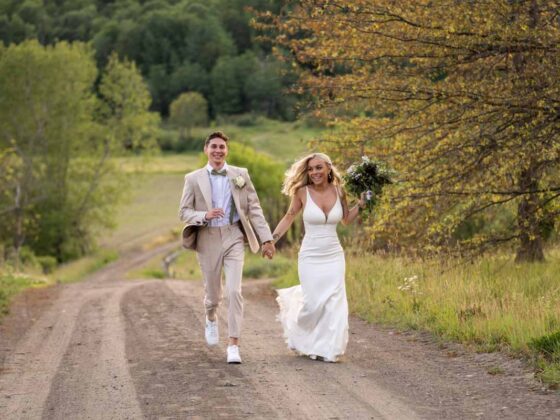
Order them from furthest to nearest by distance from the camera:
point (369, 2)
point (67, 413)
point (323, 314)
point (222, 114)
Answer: point (222, 114) < point (369, 2) < point (323, 314) < point (67, 413)

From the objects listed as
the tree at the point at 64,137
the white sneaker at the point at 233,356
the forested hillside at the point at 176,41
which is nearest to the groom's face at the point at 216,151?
the white sneaker at the point at 233,356

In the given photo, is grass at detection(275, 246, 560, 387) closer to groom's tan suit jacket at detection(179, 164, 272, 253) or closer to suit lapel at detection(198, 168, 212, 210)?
groom's tan suit jacket at detection(179, 164, 272, 253)

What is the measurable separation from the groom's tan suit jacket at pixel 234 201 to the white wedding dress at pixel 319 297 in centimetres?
55

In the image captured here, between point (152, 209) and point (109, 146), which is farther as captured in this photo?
point (152, 209)

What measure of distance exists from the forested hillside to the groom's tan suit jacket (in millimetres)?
124041

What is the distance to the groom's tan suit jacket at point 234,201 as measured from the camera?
1063 cm

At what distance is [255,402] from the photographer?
8.09 m

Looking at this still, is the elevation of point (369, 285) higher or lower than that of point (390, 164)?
lower

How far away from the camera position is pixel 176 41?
161625 mm

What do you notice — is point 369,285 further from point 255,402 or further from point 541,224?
point 255,402

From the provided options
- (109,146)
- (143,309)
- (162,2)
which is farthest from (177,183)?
(162,2)

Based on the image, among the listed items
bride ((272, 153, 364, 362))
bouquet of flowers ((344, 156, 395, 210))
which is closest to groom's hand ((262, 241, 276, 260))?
bride ((272, 153, 364, 362))

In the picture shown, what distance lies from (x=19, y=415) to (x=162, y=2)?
17349 centimetres

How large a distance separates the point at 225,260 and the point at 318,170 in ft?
4.92
